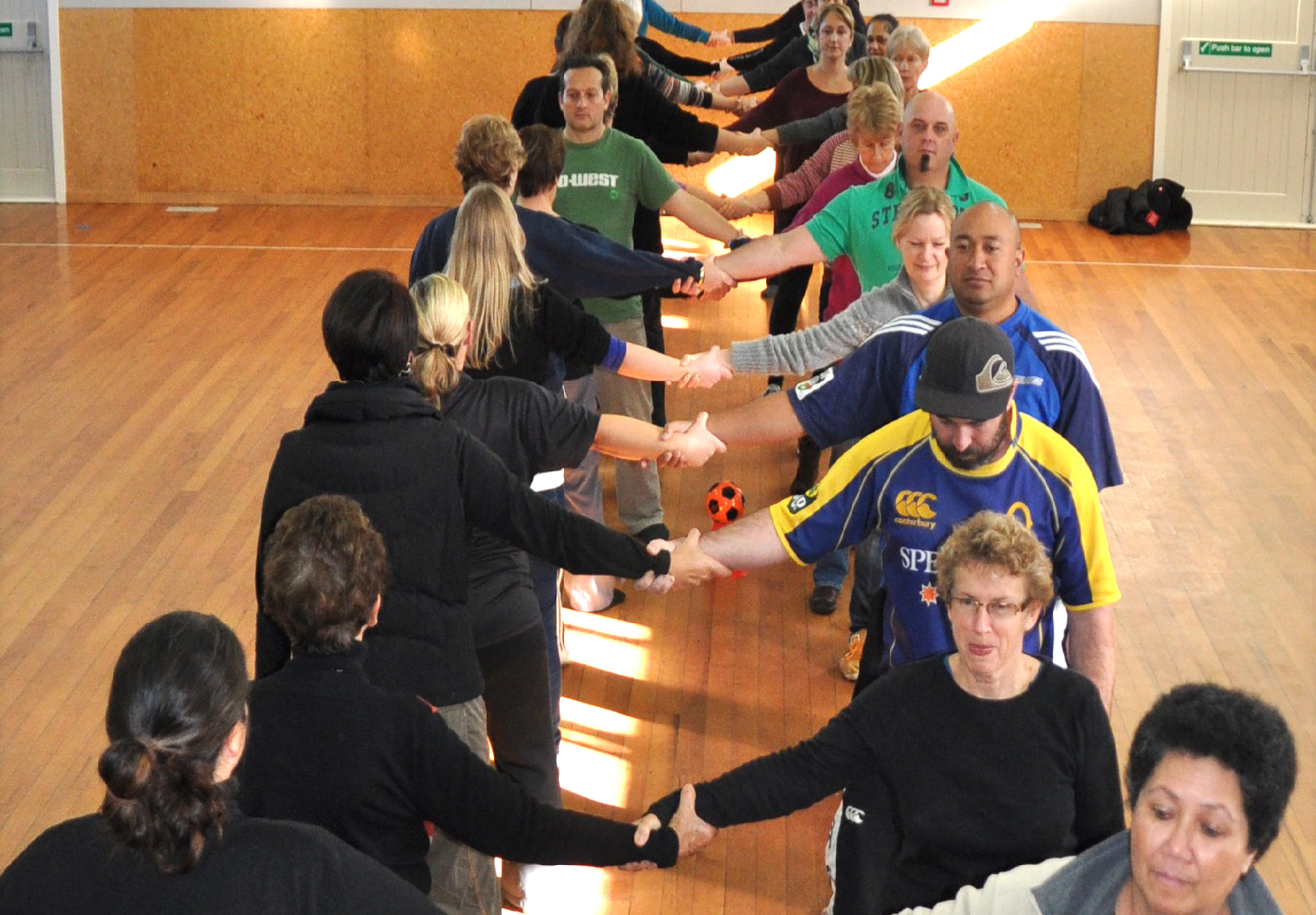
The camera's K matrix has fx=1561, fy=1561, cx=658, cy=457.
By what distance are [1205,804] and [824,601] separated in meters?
3.78

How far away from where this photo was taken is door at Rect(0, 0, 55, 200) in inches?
483

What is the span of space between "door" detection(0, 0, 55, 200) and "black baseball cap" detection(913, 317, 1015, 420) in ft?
36.0

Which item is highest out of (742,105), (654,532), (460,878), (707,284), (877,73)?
(877,73)

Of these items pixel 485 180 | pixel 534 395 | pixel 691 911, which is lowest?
pixel 691 911

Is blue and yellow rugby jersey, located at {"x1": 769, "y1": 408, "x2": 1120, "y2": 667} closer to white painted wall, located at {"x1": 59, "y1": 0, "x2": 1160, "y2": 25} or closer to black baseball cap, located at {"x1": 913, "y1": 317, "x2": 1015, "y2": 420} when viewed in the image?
black baseball cap, located at {"x1": 913, "y1": 317, "x2": 1015, "y2": 420}

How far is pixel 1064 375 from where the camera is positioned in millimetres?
3725

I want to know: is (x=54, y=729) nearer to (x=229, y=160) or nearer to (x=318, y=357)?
(x=318, y=357)

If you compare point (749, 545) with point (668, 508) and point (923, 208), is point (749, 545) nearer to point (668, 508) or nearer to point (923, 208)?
point (923, 208)

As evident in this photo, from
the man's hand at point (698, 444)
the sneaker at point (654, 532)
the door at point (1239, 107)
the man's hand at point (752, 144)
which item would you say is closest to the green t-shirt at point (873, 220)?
the man's hand at point (698, 444)

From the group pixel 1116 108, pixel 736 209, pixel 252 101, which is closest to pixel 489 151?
pixel 736 209

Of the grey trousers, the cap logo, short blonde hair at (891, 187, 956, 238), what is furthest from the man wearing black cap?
short blonde hair at (891, 187, 956, 238)

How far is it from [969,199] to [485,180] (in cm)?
169

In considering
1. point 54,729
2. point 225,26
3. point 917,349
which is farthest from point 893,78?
point 225,26

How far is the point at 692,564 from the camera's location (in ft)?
12.1
